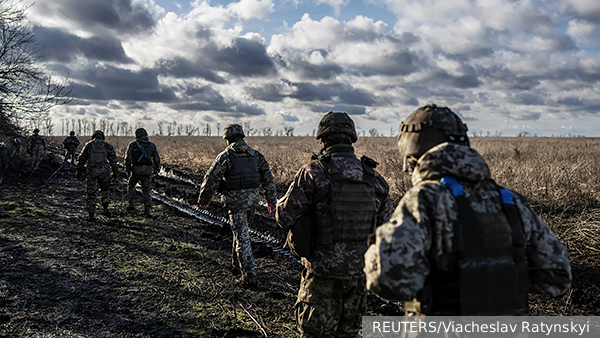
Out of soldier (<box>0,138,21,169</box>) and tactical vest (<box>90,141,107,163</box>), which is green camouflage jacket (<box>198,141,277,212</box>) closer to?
tactical vest (<box>90,141,107,163</box>)

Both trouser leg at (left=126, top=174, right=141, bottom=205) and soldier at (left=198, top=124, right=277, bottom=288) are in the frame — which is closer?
soldier at (left=198, top=124, right=277, bottom=288)

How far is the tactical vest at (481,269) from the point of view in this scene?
171 cm

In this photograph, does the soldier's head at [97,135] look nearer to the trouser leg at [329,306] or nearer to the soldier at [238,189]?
the soldier at [238,189]

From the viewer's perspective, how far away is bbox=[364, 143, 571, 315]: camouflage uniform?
1679 millimetres

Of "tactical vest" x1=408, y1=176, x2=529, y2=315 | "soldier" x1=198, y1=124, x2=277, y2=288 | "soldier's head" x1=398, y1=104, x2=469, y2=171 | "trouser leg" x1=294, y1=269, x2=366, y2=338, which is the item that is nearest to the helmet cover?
"soldier's head" x1=398, y1=104, x2=469, y2=171

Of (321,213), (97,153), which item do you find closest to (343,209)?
(321,213)

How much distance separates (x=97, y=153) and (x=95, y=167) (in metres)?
0.35

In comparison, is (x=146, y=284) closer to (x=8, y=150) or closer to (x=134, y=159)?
(x=134, y=159)

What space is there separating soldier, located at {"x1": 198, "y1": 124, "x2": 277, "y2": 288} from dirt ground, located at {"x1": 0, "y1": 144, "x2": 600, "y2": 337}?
0.37m

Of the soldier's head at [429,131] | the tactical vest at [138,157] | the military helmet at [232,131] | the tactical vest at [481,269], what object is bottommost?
the tactical vest at [481,269]

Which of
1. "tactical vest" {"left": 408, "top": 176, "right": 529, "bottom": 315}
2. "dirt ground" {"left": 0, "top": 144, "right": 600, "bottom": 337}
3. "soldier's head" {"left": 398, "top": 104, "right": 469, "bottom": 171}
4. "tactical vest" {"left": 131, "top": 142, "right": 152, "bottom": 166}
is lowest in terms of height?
"dirt ground" {"left": 0, "top": 144, "right": 600, "bottom": 337}

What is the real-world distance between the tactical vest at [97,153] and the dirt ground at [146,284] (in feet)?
4.94

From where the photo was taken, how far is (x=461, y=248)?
5.60ft

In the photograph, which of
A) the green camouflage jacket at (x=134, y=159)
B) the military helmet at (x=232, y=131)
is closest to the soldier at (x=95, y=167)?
the green camouflage jacket at (x=134, y=159)
